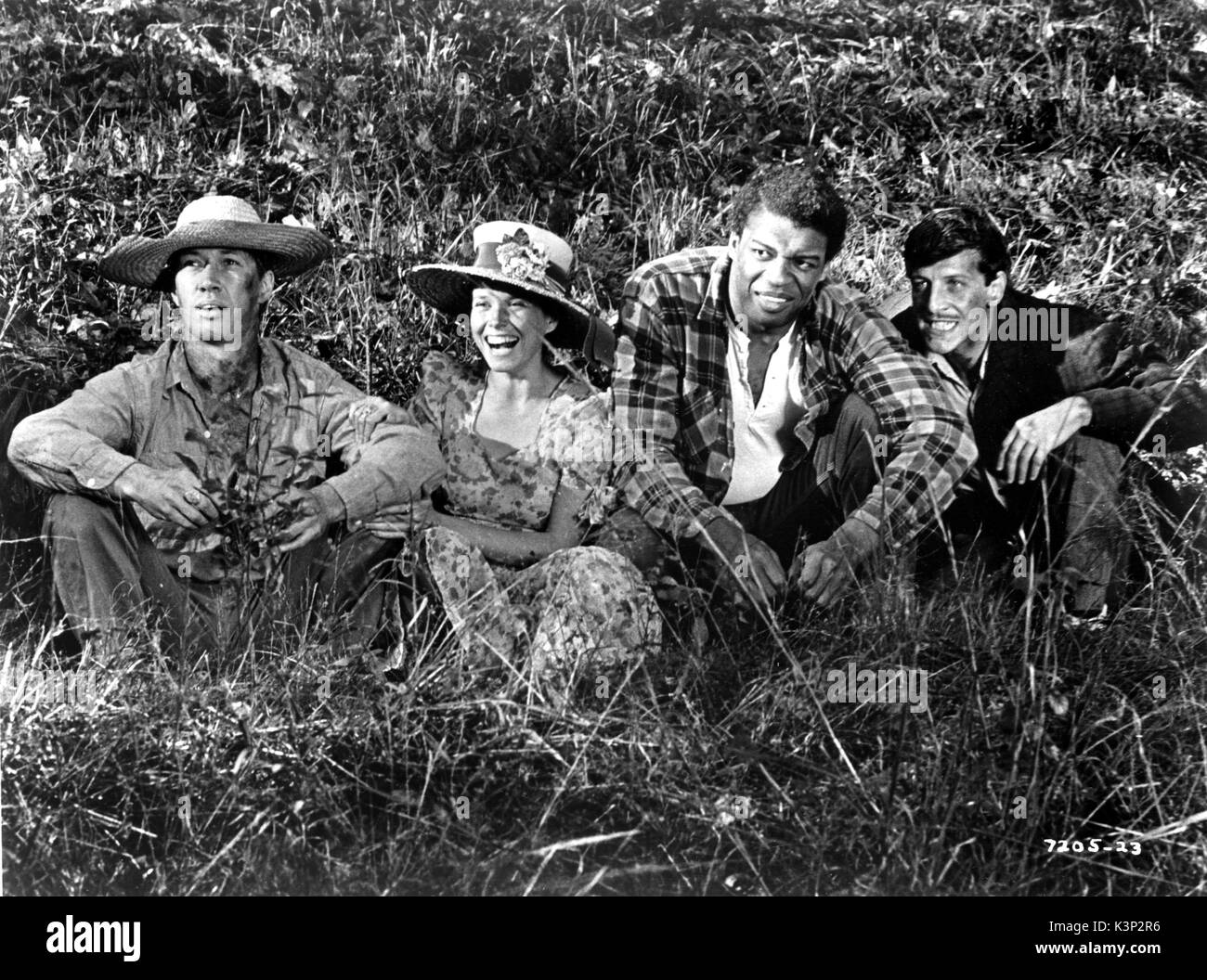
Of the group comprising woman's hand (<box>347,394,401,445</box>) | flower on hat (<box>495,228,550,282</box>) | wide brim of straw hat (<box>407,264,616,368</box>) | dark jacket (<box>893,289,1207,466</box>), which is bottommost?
woman's hand (<box>347,394,401,445</box>)

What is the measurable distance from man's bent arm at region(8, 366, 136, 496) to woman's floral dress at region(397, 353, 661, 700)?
89cm

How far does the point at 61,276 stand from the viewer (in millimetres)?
6273

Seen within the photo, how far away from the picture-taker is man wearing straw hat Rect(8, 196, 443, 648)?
5602mm

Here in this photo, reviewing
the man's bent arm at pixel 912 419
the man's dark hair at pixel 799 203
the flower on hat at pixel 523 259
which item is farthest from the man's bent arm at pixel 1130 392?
the flower on hat at pixel 523 259

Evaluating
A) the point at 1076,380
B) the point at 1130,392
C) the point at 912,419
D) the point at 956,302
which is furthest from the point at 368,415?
the point at 1130,392

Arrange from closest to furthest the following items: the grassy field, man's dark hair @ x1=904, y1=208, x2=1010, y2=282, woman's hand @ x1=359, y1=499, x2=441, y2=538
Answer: the grassy field
woman's hand @ x1=359, y1=499, x2=441, y2=538
man's dark hair @ x1=904, y1=208, x2=1010, y2=282

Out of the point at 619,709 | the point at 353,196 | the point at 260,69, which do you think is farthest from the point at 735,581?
the point at 260,69

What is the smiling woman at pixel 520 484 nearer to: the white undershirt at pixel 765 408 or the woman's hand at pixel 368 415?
the woman's hand at pixel 368 415

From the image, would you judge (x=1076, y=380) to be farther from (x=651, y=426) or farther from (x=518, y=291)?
(x=518, y=291)

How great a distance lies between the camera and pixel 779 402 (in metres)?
5.87

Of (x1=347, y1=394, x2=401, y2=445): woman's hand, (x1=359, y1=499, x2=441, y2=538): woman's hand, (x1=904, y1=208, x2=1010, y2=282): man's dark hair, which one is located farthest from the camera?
(x1=904, y1=208, x2=1010, y2=282): man's dark hair

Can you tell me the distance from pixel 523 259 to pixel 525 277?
0.07 metres

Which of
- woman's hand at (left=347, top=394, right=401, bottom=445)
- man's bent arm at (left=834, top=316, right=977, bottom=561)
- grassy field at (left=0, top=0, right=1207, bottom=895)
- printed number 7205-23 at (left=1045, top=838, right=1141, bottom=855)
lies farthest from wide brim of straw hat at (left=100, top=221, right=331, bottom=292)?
printed number 7205-23 at (left=1045, top=838, right=1141, bottom=855)

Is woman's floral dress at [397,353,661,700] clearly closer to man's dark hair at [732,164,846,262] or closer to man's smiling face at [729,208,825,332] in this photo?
man's smiling face at [729,208,825,332]
